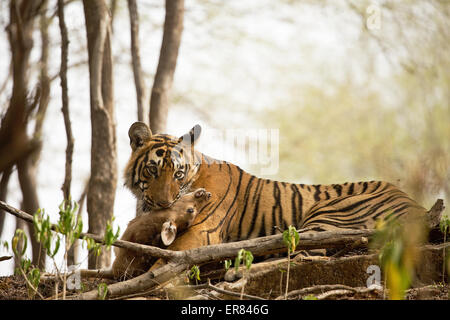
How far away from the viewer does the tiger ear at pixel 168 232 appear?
146 inches

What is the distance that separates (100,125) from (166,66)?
1423 mm

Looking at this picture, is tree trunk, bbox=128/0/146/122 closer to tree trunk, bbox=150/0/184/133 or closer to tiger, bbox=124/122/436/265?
tree trunk, bbox=150/0/184/133

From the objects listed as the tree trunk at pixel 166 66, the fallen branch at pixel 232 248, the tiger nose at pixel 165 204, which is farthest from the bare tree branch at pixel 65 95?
the fallen branch at pixel 232 248

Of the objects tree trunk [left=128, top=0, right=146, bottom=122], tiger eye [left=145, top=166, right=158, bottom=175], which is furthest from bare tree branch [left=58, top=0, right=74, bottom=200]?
tiger eye [left=145, top=166, right=158, bottom=175]

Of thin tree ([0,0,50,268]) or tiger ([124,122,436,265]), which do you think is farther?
thin tree ([0,0,50,268])

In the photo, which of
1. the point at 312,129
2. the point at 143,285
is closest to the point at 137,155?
the point at 143,285

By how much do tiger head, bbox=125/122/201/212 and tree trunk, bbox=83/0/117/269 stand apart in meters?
1.59

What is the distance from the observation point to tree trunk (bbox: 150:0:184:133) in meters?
6.92

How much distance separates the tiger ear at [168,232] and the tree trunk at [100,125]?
8.32 ft

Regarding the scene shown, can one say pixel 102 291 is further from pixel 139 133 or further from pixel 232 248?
pixel 139 133

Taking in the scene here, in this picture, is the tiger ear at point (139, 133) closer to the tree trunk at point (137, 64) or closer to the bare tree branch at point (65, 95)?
the tree trunk at point (137, 64)

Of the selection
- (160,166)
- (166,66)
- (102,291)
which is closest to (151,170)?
(160,166)

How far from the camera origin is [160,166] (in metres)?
4.50
